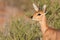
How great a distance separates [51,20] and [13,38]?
1388 mm

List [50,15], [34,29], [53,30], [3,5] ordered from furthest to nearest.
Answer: [3,5] → [50,15] → [34,29] → [53,30]

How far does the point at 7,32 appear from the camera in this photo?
30.9ft

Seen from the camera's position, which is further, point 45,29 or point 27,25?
point 27,25

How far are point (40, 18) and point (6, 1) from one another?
8244 millimetres

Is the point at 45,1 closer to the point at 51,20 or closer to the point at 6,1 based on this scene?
the point at 51,20

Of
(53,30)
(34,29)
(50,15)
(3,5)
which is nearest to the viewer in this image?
(53,30)

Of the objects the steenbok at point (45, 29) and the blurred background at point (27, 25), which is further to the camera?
the blurred background at point (27, 25)

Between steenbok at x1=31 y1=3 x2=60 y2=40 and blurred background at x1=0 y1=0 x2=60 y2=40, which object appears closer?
steenbok at x1=31 y1=3 x2=60 y2=40

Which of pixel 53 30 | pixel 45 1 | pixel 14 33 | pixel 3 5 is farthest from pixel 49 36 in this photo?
pixel 3 5

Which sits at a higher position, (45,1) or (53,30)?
(45,1)

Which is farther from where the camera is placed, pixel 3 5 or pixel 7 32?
pixel 3 5

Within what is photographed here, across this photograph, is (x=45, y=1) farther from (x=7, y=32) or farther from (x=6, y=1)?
(x=6, y=1)

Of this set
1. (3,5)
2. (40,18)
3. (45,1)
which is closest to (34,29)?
(40,18)

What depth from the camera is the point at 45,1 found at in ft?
33.7
